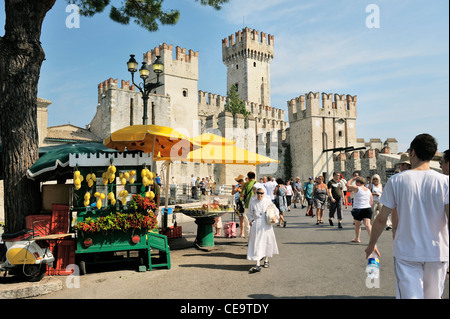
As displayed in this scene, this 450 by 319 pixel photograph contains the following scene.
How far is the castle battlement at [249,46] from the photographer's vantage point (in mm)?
61469

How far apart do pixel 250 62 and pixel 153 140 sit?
5680 centimetres

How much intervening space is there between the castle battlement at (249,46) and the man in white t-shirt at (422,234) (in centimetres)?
6144

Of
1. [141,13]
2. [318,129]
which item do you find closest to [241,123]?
[318,129]

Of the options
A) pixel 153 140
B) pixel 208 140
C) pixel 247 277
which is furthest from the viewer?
pixel 208 140

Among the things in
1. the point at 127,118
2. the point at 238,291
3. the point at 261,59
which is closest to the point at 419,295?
the point at 238,291

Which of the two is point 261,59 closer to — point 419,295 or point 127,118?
point 127,118

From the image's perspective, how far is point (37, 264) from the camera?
221 inches

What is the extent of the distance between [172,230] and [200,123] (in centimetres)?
3035

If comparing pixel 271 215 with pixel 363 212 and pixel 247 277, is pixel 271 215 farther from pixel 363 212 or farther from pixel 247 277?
pixel 363 212

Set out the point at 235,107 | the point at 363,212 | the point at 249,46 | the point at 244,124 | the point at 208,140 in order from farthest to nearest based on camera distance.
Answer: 1. the point at 249,46
2. the point at 235,107
3. the point at 244,124
4. the point at 208,140
5. the point at 363,212

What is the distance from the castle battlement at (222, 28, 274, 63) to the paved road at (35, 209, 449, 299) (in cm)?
5743

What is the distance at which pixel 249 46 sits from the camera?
A: 6138 centimetres

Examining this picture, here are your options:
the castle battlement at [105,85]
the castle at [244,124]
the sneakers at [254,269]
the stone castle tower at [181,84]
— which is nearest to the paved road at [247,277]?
the sneakers at [254,269]

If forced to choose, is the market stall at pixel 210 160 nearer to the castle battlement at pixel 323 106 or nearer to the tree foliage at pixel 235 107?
the castle battlement at pixel 323 106
